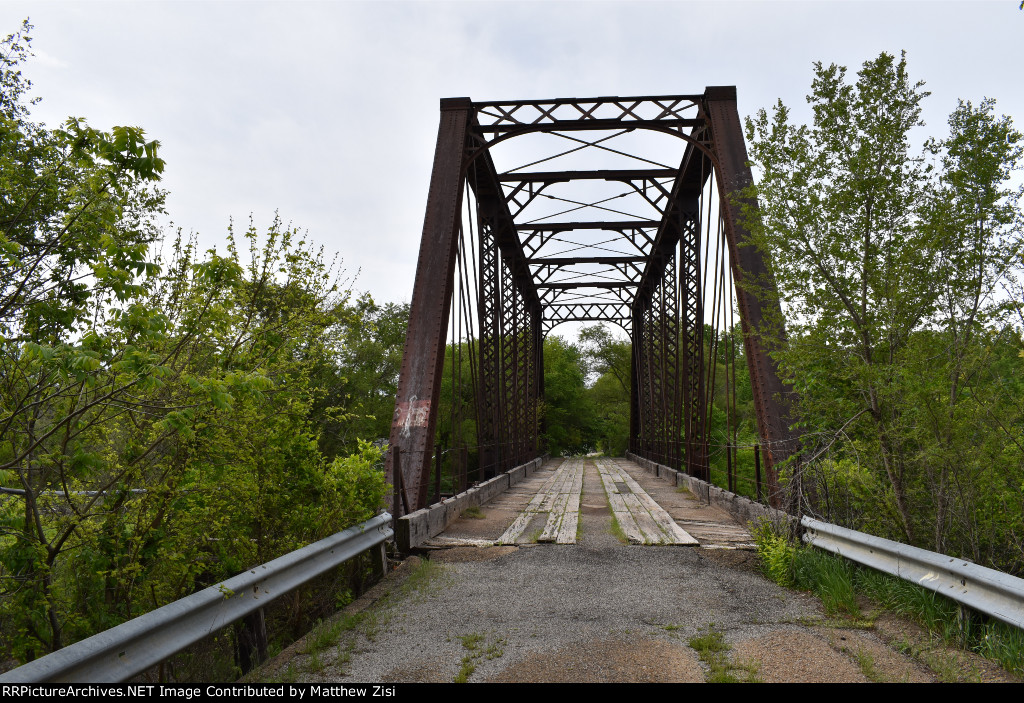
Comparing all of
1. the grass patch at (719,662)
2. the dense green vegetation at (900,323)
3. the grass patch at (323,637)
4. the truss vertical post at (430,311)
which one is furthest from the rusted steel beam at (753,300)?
the truss vertical post at (430,311)

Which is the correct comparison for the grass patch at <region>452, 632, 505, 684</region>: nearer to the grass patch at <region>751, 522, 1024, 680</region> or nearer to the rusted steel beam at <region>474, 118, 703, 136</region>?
the grass patch at <region>751, 522, 1024, 680</region>

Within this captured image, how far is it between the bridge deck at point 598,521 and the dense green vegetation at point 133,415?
2267 millimetres

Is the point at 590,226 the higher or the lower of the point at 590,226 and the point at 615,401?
the higher

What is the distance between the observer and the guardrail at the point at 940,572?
2.80 meters

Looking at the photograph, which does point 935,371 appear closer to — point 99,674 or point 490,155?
point 99,674

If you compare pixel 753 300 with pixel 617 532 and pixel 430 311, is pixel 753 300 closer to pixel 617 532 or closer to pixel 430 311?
pixel 617 532

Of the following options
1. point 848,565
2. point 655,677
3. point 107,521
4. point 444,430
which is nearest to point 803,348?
point 848,565

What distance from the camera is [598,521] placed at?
26.7 ft

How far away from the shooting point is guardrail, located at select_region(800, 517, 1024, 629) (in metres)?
2.80

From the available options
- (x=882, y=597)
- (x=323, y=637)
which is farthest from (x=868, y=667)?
(x=323, y=637)

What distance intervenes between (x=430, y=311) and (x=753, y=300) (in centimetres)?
406

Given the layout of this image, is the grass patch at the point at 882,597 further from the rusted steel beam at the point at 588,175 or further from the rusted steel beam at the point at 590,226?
the rusted steel beam at the point at 590,226

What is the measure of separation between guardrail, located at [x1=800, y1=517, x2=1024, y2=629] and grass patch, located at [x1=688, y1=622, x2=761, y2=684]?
3.61 ft

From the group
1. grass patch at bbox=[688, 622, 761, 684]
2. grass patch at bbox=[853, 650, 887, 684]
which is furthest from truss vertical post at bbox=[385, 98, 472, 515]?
grass patch at bbox=[853, 650, 887, 684]
